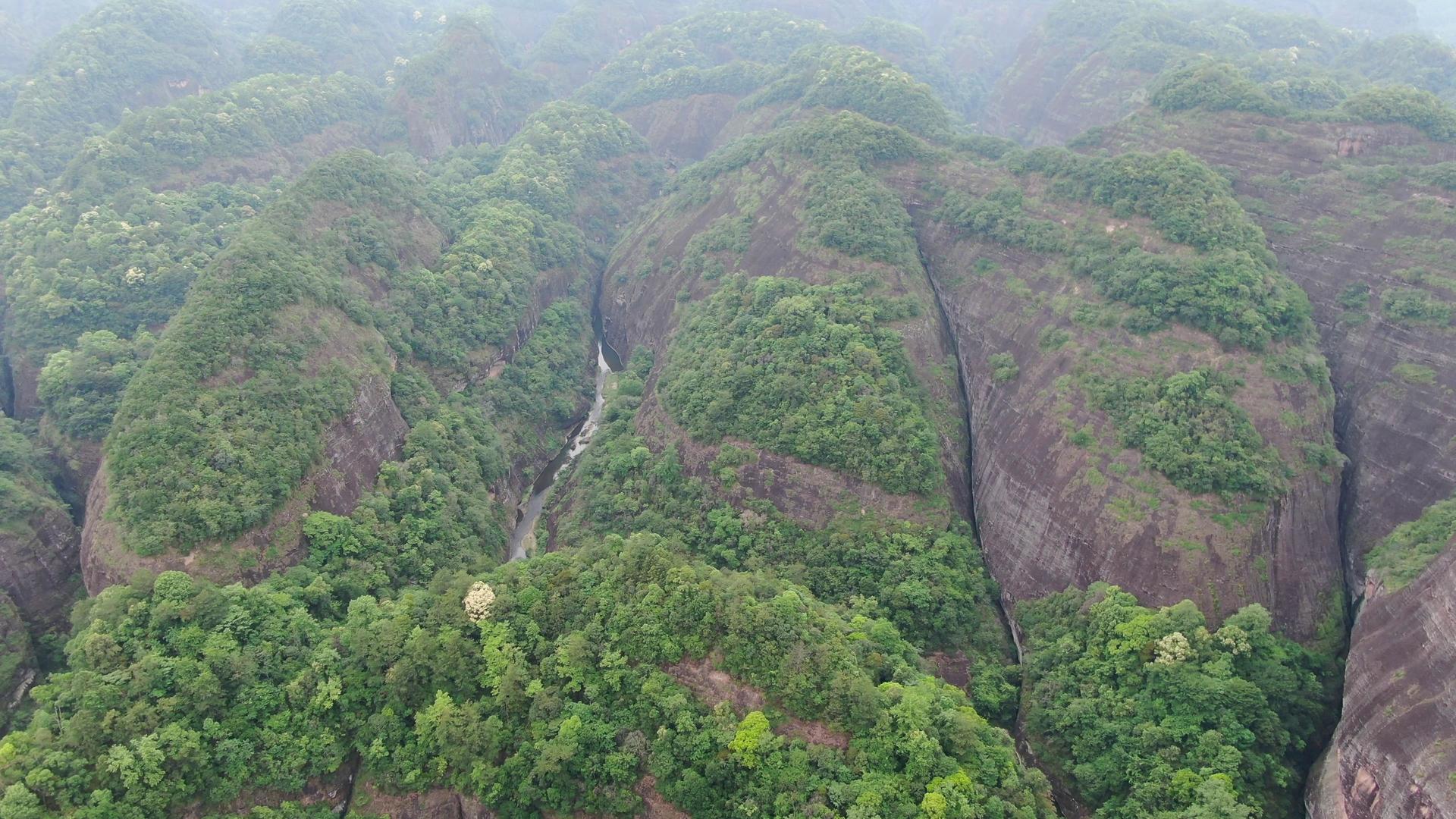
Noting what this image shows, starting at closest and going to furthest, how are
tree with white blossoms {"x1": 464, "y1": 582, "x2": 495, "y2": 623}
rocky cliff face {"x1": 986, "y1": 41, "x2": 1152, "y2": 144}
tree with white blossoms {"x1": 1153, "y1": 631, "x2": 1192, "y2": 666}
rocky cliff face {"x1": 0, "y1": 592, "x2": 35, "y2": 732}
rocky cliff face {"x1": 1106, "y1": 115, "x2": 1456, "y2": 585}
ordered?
tree with white blossoms {"x1": 1153, "y1": 631, "x2": 1192, "y2": 666} < tree with white blossoms {"x1": 464, "y1": 582, "x2": 495, "y2": 623} < rocky cliff face {"x1": 0, "y1": 592, "x2": 35, "y2": 732} < rocky cliff face {"x1": 1106, "y1": 115, "x2": 1456, "y2": 585} < rocky cliff face {"x1": 986, "y1": 41, "x2": 1152, "y2": 144}

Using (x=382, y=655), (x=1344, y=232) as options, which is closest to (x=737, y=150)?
(x=1344, y=232)

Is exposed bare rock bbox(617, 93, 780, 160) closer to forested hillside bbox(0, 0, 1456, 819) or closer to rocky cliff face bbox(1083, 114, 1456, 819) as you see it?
forested hillside bbox(0, 0, 1456, 819)

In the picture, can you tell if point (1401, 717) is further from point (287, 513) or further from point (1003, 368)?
point (287, 513)

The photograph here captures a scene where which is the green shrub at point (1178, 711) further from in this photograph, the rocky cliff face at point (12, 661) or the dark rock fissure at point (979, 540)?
the rocky cliff face at point (12, 661)

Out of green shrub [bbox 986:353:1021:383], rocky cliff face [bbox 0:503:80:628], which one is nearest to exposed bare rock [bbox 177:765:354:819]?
rocky cliff face [bbox 0:503:80:628]

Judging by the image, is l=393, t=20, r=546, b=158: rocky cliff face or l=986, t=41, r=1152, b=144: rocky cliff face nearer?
l=986, t=41, r=1152, b=144: rocky cliff face

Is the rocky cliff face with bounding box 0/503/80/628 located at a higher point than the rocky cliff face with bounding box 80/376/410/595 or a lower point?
lower

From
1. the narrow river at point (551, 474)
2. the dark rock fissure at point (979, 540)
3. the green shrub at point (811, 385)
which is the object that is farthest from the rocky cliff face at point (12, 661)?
the dark rock fissure at point (979, 540)
